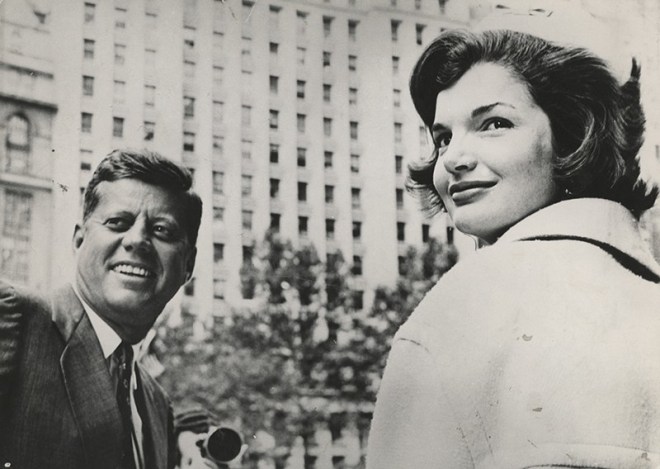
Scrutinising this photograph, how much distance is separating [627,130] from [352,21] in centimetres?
76

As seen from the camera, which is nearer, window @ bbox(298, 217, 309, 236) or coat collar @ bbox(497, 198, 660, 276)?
coat collar @ bbox(497, 198, 660, 276)

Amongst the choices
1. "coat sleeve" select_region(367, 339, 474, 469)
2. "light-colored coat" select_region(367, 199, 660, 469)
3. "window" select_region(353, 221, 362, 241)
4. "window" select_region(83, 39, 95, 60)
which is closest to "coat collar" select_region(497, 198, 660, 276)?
"light-colored coat" select_region(367, 199, 660, 469)

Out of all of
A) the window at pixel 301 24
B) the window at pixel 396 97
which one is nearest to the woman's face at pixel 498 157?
the window at pixel 396 97

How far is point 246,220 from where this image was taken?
79.5 inches

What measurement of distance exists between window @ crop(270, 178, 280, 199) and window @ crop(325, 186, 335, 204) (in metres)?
0.11

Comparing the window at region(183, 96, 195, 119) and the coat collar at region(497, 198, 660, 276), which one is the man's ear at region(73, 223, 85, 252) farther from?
the coat collar at region(497, 198, 660, 276)

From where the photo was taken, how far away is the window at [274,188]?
2.05 meters

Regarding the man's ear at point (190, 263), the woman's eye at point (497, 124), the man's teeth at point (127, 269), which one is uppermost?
the woman's eye at point (497, 124)

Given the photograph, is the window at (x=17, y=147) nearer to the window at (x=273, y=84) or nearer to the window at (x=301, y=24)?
the window at (x=273, y=84)

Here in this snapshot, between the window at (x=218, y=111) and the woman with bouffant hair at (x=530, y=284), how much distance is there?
19.0 inches

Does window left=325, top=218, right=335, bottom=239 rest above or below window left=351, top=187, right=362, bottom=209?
below

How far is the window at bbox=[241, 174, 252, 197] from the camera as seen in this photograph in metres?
2.04

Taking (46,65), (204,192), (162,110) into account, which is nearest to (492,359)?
(204,192)

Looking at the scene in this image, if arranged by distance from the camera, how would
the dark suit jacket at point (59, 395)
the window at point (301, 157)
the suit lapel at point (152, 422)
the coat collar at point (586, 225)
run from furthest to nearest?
1. the window at point (301, 157)
2. the suit lapel at point (152, 422)
3. the dark suit jacket at point (59, 395)
4. the coat collar at point (586, 225)
